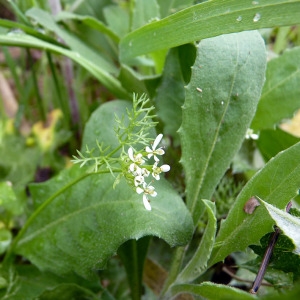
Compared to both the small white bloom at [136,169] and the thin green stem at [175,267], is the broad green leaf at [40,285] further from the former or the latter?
the small white bloom at [136,169]

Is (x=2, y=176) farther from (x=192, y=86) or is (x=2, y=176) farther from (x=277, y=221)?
(x=277, y=221)

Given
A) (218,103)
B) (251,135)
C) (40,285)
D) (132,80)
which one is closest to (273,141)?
(251,135)

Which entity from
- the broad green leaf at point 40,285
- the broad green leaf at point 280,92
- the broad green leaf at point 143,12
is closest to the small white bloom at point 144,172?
the broad green leaf at point 40,285

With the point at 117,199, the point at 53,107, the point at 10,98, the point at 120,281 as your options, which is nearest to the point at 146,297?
the point at 120,281

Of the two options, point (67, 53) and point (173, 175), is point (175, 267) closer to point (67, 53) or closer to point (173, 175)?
point (173, 175)

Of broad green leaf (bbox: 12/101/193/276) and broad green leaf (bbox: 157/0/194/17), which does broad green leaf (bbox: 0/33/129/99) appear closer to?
broad green leaf (bbox: 12/101/193/276)

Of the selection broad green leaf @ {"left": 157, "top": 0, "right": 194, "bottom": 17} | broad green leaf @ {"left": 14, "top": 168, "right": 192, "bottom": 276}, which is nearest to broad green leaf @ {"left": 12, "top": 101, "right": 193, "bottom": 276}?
broad green leaf @ {"left": 14, "top": 168, "right": 192, "bottom": 276}
